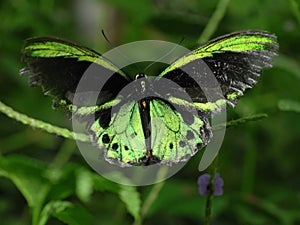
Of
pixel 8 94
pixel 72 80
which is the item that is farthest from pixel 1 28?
pixel 72 80

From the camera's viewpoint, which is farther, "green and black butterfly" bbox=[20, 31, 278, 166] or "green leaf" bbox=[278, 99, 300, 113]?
"green leaf" bbox=[278, 99, 300, 113]

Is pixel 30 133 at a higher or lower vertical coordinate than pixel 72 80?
higher

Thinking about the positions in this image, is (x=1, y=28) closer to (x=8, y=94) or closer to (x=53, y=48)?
(x=8, y=94)

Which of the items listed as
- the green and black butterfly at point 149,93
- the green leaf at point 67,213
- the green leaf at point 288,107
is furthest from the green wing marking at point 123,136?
the green leaf at point 288,107

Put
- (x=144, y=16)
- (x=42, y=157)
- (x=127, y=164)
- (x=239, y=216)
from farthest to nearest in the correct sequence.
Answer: (x=42, y=157) → (x=144, y=16) → (x=239, y=216) → (x=127, y=164)

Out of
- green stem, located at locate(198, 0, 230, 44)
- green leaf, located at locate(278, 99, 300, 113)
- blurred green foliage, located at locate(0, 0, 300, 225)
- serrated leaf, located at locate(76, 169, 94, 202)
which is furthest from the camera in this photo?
blurred green foliage, located at locate(0, 0, 300, 225)

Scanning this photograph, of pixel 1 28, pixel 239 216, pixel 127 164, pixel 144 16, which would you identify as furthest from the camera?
pixel 1 28

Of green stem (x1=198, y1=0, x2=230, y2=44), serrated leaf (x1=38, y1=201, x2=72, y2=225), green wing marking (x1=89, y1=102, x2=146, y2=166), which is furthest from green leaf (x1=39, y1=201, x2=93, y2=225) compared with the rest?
green stem (x1=198, y1=0, x2=230, y2=44)

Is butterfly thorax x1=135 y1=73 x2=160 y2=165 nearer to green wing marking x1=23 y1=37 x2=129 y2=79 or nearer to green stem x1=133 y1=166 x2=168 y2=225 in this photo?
green wing marking x1=23 y1=37 x2=129 y2=79
